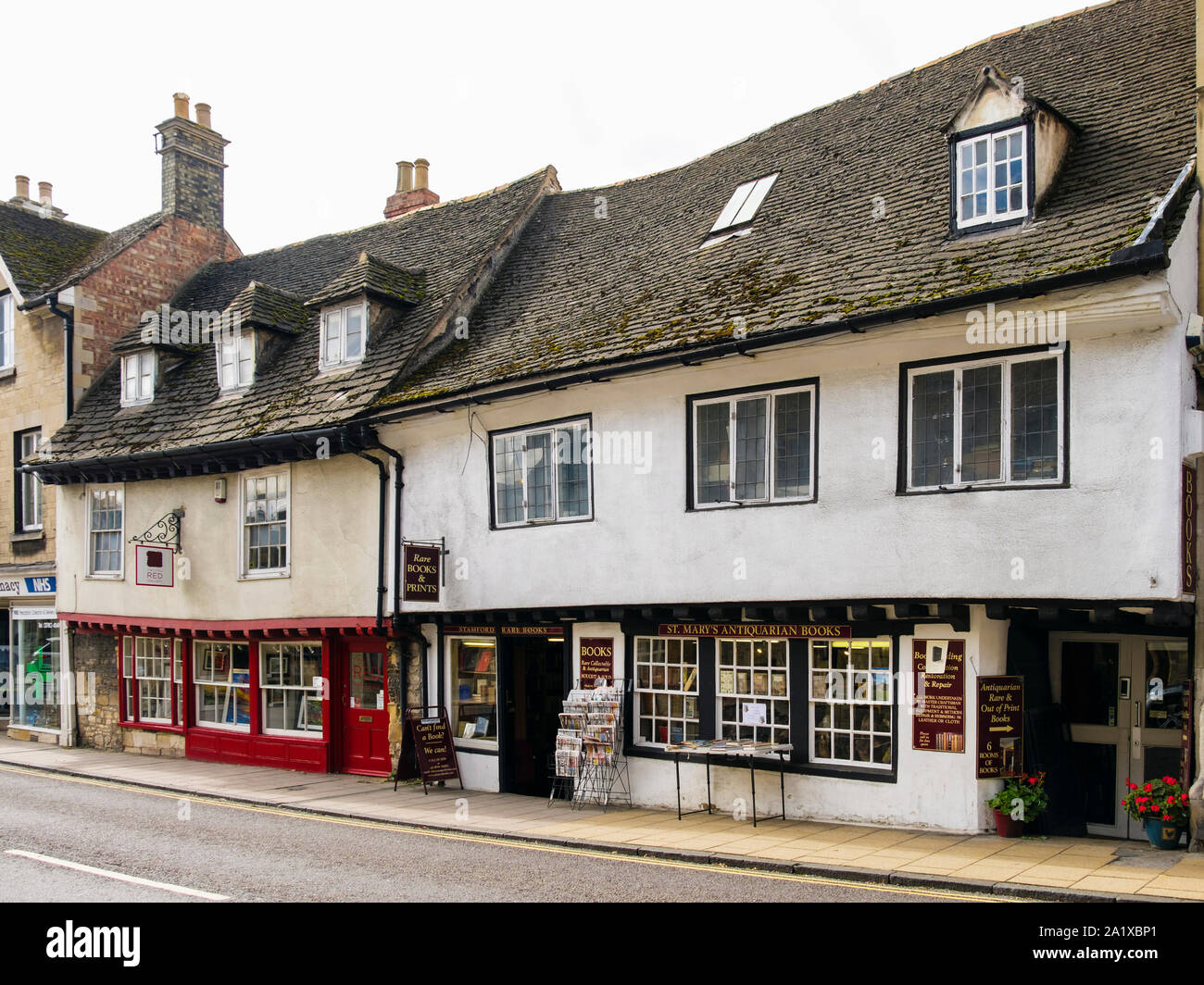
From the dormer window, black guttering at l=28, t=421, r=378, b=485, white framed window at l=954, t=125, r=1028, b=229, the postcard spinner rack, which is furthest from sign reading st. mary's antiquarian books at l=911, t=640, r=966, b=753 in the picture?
black guttering at l=28, t=421, r=378, b=485

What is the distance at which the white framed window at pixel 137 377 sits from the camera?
2283cm

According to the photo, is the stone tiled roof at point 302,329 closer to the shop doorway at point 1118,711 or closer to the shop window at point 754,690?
the shop window at point 754,690

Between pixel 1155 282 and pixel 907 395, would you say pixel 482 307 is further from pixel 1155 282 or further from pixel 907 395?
pixel 1155 282

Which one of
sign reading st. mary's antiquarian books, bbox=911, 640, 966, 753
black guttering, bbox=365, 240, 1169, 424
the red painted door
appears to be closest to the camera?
black guttering, bbox=365, 240, 1169, 424

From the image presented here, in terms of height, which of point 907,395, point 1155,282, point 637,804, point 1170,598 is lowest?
point 637,804

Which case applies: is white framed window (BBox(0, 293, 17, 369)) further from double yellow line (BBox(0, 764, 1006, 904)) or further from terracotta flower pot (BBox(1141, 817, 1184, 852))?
terracotta flower pot (BBox(1141, 817, 1184, 852))

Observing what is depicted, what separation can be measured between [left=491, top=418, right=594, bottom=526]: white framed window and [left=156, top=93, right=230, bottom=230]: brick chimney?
14.7 meters

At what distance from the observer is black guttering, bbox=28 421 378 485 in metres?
17.3

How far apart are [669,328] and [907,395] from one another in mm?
3514

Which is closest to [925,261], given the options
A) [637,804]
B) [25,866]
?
[637,804]

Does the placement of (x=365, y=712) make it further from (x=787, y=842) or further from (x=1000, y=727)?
(x=1000, y=727)

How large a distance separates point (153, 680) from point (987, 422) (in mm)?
17493

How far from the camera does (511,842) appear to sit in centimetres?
1228
